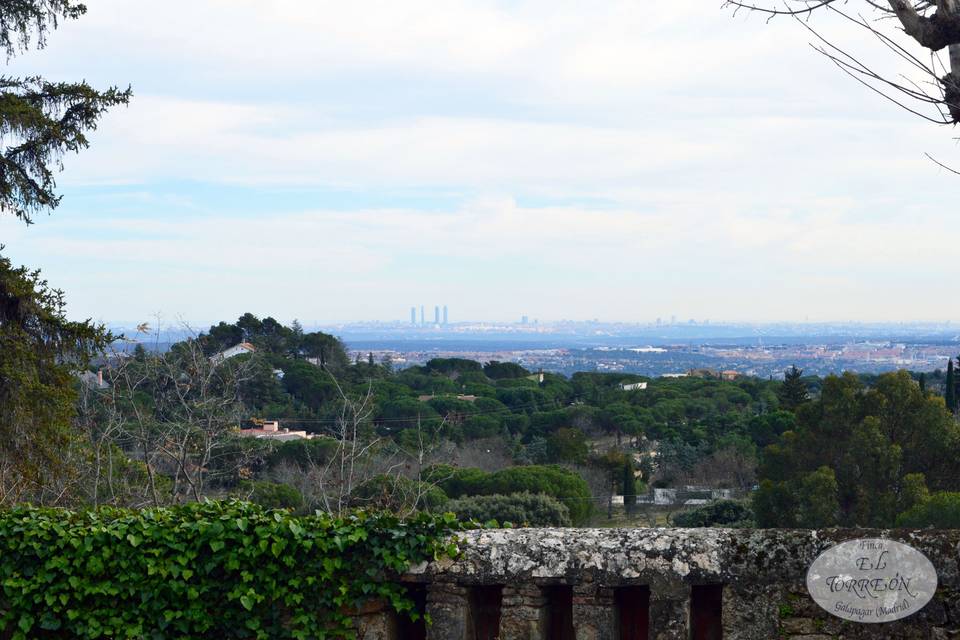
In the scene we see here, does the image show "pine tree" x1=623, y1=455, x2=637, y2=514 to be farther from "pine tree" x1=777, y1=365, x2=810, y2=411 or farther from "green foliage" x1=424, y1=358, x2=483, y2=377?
"green foliage" x1=424, y1=358, x2=483, y2=377

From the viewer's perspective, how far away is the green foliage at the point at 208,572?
4750mm

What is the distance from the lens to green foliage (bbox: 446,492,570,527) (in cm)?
2347

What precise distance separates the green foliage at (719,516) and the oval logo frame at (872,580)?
24.9 meters

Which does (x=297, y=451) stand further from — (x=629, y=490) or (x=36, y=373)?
(x=36, y=373)

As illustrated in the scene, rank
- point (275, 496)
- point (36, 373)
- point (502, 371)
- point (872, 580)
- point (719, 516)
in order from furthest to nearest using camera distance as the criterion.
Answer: point (502, 371)
point (719, 516)
point (275, 496)
point (36, 373)
point (872, 580)

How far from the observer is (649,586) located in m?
4.52

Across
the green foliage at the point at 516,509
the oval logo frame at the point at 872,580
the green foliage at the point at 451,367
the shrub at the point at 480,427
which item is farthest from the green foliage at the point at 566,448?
the oval logo frame at the point at 872,580

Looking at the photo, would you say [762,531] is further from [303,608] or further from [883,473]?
[883,473]

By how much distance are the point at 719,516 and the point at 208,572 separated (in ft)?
88.9

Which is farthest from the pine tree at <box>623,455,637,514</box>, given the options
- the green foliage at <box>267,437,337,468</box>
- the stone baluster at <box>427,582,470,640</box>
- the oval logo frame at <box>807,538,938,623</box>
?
the oval logo frame at <box>807,538,938,623</box>

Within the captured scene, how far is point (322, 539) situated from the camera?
4.76 m

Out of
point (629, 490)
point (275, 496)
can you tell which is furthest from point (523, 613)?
point (629, 490)

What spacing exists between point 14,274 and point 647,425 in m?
39.2

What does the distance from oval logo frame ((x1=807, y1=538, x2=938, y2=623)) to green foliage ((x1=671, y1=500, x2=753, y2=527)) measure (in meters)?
24.9
